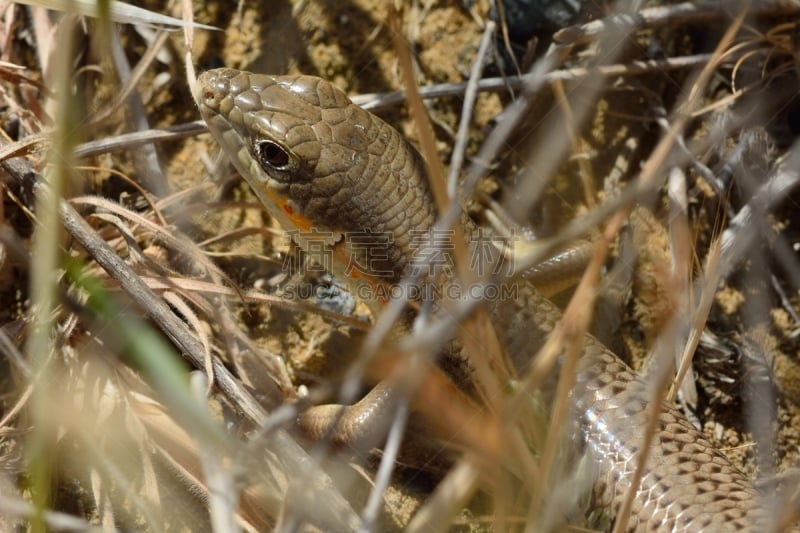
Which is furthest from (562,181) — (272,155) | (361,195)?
(272,155)

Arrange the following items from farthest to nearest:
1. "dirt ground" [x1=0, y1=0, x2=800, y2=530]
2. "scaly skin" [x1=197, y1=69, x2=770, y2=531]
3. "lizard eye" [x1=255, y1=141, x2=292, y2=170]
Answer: "dirt ground" [x1=0, y1=0, x2=800, y2=530] < "lizard eye" [x1=255, y1=141, x2=292, y2=170] < "scaly skin" [x1=197, y1=69, x2=770, y2=531]

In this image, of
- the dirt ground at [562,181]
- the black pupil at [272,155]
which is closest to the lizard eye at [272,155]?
the black pupil at [272,155]

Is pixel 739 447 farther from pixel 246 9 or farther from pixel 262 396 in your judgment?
pixel 246 9

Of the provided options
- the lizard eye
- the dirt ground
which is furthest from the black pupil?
the dirt ground

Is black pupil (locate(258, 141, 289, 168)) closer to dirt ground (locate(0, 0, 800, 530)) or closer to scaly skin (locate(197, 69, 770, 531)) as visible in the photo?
scaly skin (locate(197, 69, 770, 531))

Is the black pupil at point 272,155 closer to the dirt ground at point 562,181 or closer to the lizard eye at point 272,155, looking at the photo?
the lizard eye at point 272,155

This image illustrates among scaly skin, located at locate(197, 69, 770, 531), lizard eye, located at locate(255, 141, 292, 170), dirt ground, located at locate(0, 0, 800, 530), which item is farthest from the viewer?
dirt ground, located at locate(0, 0, 800, 530)

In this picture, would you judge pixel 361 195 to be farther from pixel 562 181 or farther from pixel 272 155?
pixel 562 181
